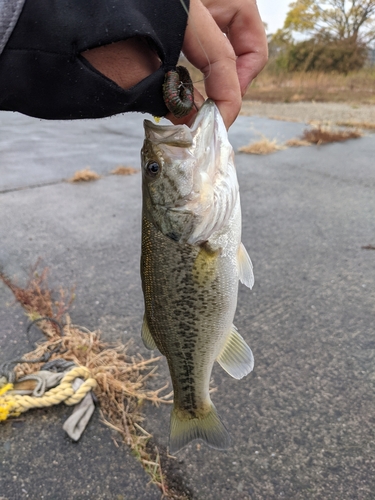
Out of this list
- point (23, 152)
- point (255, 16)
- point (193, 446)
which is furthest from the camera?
point (23, 152)

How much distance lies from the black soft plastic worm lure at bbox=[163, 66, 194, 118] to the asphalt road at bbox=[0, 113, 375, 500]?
171 cm

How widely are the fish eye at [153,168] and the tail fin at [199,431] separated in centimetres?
104

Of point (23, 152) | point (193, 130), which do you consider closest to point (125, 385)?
Result: point (193, 130)

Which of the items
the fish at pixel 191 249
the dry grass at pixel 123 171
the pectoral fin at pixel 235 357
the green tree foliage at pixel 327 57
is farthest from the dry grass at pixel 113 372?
the green tree foliage at pixel 327 57

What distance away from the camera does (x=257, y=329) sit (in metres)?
3.12

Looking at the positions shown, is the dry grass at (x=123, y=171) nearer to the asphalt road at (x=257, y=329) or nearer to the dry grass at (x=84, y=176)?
the asphalt road at (x=257, y=329)

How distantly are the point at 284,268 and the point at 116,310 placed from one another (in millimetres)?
1641

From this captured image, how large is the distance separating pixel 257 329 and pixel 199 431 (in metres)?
1.39

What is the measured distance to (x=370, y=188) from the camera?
621cm

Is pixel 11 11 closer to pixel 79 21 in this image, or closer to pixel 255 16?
pixel 79 21

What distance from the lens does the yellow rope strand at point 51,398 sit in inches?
91.0

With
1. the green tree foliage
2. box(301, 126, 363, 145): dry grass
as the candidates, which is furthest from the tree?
box(301, 126, 363, 145): dry grass

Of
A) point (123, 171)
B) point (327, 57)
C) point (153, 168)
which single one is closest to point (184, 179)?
point (153, 168)

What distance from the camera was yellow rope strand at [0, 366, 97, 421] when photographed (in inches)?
91.0
